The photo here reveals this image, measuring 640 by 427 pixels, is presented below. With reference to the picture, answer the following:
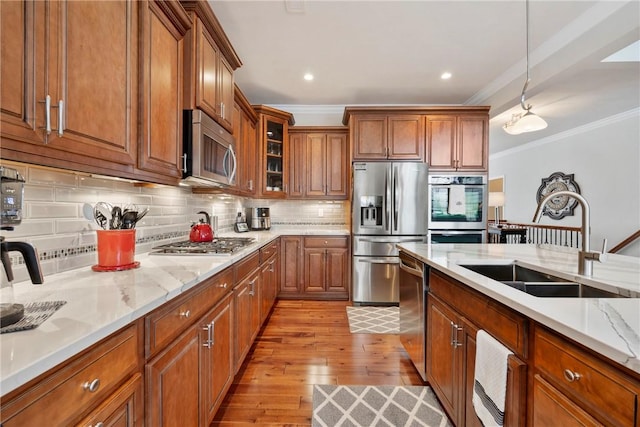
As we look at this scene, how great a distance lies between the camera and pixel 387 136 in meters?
3.69

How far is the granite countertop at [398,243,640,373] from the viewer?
0.63 m

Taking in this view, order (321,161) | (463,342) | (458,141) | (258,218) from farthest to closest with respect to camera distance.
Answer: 1. (321,161)
2. (258,218)
3. (458,141)
4. (463,342)

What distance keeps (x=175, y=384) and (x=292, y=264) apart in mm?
2723

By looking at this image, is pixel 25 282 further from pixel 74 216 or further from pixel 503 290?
pixel 503 290

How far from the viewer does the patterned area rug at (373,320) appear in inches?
112

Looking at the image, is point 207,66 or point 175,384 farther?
point 207,66

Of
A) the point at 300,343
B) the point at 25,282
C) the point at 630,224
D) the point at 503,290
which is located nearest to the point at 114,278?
the point at 25,282

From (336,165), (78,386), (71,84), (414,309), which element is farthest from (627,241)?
(71,84)

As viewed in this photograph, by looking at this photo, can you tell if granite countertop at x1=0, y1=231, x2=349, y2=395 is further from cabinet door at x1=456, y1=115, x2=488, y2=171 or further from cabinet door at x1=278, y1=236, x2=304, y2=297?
cabinet door at x1=456, y1=115, x2=488, y2=171

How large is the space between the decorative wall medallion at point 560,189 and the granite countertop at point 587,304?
542 cm

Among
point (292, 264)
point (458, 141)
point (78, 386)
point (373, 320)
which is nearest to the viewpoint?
point (78, 386)

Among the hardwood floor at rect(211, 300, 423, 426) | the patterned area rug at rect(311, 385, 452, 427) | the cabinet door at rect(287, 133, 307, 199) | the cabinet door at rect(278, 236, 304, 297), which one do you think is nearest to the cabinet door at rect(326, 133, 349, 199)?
the cabinet door at rect(287, 133, 307, 199)

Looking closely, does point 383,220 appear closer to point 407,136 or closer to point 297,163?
point 407,136

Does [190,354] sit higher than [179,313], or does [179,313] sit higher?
[179,313]
